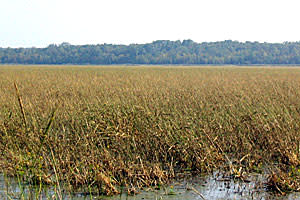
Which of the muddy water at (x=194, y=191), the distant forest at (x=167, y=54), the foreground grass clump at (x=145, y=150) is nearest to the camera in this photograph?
the muddy water at (x=194, y=191)

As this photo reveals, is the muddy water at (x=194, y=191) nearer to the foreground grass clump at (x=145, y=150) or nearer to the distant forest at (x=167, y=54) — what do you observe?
the foreground grass clump at (x=145, y=150)

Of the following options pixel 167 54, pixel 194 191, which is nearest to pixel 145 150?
pixel 194 191

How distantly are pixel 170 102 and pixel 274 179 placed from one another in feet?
24.1

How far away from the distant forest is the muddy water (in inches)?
4195

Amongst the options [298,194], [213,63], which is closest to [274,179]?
[298,194]

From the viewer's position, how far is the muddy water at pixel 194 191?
6.55m

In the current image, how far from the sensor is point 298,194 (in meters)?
6.65

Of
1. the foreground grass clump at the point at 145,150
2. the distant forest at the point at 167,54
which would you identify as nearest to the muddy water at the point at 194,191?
the foreground grass clump at the point at 145,150

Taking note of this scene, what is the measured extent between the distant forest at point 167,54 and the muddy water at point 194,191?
10656cm

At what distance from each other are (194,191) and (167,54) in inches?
4744

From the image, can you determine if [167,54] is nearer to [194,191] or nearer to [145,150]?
[145,150]

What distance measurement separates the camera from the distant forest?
11706cm

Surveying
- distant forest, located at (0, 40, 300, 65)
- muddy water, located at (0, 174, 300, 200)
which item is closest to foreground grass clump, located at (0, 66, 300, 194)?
muddy water, located at (0, 174, 300, 200)

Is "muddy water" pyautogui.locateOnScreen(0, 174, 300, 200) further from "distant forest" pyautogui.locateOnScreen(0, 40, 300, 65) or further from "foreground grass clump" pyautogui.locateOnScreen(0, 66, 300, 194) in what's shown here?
"distant forest" pyautogui.locateOnScreen(0, 40, 300, 65)
